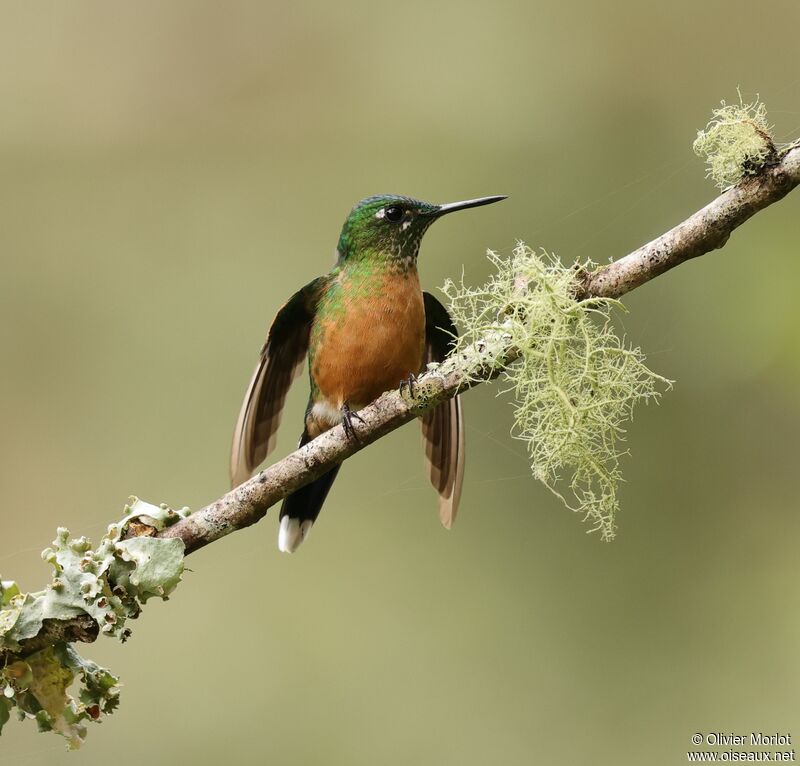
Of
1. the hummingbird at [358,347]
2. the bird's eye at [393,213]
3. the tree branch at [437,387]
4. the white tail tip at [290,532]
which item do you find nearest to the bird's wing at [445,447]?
the hummingbird at [358,347]

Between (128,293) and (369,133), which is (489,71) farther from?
(128,293)

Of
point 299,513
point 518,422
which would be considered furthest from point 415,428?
point 518,422

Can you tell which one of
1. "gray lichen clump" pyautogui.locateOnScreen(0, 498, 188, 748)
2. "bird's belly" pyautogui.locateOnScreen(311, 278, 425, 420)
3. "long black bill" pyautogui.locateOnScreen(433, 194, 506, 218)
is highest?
"long black bill" pyautogui.locateOnScreen(433, 194, 506, 218)

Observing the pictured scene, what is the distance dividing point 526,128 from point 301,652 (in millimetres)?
3498

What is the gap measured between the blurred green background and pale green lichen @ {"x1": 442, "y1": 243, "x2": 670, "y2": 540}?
77.5 inches

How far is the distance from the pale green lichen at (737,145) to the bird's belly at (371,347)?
1455 mm

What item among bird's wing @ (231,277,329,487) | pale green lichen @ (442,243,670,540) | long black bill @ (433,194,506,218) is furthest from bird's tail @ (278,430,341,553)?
pale green lichen @ (442,243,670,540)

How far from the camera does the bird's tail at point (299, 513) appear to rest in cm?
398

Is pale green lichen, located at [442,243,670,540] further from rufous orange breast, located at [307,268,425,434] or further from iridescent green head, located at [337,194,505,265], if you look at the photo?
iridescent green head, located at [337,194,505,265]

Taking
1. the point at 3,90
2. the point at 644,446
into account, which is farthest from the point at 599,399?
the point at 3,90

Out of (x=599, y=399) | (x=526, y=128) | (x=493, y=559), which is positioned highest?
(x=526, y=128)

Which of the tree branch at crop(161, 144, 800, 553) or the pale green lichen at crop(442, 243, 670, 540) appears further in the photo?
the pale green lichen at crop(442, 243, 670, 540)

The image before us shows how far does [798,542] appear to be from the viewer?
5.16 meters

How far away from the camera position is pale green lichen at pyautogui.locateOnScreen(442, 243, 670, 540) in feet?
8.07
